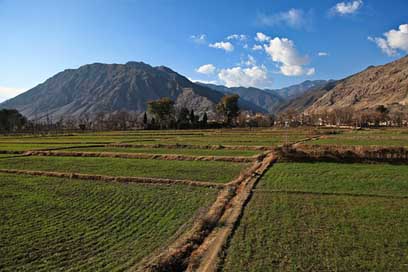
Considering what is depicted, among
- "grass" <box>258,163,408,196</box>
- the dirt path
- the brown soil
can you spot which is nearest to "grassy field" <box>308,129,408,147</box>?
"grass" <box>258,163,408,196</box>

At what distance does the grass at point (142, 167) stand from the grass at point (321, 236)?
9088mm

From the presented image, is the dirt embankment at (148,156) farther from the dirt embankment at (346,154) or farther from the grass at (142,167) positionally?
the dirt embankment at (346,154)

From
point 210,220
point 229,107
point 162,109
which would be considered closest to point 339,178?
point 210,220

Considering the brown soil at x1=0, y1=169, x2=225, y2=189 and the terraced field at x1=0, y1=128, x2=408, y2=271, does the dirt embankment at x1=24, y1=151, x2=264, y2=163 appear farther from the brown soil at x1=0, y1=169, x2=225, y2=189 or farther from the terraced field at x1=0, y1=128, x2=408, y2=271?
the brown soil at x1=0, y1=169, x2=225, y2=189

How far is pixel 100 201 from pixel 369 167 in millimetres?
23955

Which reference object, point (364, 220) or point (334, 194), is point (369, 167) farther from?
point (364, 220)

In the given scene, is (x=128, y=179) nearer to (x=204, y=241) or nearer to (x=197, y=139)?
(x=204, y=241)

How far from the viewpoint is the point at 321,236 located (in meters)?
12.0

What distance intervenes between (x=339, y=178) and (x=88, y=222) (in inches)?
746

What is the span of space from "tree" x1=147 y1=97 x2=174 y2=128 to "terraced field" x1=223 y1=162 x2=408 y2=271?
106 m

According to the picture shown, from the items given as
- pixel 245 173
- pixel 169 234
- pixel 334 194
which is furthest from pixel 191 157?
pixel 169 234

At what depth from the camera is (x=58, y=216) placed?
15.1 m

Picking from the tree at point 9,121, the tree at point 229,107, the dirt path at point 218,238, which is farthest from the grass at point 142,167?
the tree at point 9,121

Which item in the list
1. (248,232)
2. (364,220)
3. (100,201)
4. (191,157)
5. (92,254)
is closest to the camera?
(92,254)
